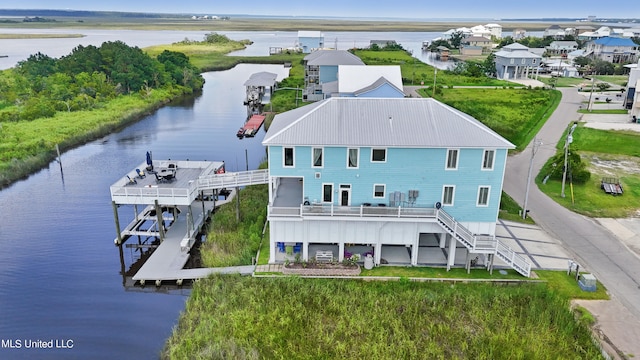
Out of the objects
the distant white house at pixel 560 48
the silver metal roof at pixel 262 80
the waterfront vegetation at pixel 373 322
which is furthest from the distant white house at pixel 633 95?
the distant white house at pixel 560 48

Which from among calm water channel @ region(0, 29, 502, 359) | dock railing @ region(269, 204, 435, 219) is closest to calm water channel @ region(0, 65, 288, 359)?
calm water channel @ region(0, 29, 502, 359)

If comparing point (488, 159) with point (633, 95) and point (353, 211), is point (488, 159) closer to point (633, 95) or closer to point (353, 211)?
point (353, 211)

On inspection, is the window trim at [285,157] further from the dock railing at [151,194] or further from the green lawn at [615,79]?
the green lawn at [615,79]

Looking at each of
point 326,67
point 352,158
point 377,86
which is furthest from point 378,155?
point 326,67

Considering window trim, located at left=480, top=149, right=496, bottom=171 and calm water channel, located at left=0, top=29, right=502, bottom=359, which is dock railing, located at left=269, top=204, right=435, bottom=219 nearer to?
window trim, located at left=480, top=149, right=496, bottom=171

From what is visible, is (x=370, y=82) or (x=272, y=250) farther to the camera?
(x=370, y=82)
